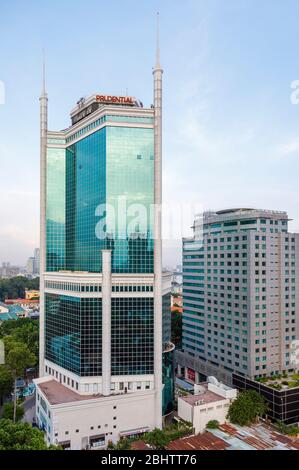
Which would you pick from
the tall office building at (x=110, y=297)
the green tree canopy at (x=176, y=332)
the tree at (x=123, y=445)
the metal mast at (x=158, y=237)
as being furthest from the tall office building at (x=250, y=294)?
the green tree canopy at (x=176, y=332)

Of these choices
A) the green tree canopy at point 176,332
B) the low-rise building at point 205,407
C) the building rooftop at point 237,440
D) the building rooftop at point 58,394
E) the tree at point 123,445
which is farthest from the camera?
the green tree canopy at point 176,332

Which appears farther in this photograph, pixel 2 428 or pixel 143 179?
pixel 143 179

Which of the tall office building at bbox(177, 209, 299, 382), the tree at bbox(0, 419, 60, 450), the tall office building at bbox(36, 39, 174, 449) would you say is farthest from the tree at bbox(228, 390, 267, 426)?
the tree at bbox(0, 419, 60, 450)

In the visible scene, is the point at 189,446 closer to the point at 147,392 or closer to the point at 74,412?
the point at 147,392

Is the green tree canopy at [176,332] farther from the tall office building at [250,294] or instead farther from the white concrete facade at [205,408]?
the white concrete facade at [205,408]

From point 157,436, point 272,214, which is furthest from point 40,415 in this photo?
point 272,214

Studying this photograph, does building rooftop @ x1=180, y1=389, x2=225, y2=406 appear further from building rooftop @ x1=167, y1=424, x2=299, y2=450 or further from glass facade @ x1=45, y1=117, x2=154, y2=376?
glass facade @ x1=45, y1=117, x2=154, y2=376
